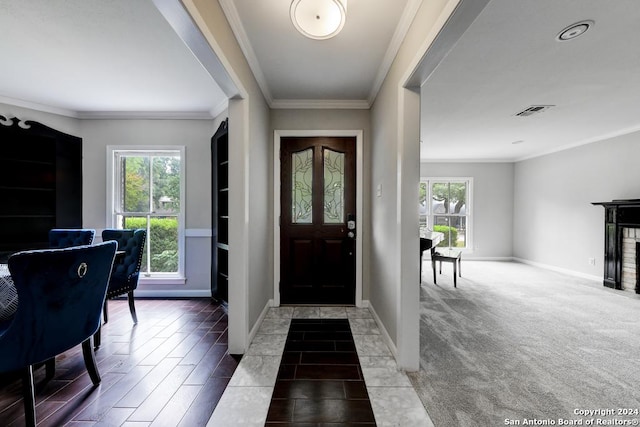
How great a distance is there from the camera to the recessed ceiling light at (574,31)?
1.92 m

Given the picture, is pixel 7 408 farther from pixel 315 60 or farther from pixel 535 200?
pixel 535 200

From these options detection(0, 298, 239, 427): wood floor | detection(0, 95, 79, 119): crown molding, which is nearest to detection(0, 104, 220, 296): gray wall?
detection(0, 95, 79, 119): crown molding

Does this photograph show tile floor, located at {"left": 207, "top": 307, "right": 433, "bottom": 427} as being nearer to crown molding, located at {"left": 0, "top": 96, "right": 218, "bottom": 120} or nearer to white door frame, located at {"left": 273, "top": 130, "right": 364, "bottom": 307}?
white door frame, located at {"left": 273, "top": 130, "right": 364, "bottom": 307}

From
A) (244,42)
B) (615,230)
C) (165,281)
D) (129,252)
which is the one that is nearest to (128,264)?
(129,252)

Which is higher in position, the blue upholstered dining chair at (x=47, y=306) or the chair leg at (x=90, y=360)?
the blue upholstered dining chair at (x=47, y=306)

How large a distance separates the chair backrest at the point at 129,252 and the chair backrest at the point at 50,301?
1.18 meters

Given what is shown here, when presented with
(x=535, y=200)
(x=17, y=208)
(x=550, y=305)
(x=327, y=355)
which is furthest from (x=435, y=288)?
(x=17, y=208)

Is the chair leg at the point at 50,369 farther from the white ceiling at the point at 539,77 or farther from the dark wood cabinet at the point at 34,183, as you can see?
the white ceiling at the point at 539,77

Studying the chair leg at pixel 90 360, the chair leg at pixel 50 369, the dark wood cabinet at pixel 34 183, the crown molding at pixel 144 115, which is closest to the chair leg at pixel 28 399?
the chair leg at pixel 90 360

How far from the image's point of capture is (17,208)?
11.0 ft

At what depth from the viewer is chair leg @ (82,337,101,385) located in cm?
183

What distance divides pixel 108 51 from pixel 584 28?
3775 millimetres

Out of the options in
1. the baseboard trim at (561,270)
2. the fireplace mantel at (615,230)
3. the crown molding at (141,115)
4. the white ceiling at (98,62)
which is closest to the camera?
the white ceiling at (98,62)

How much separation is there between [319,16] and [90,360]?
2.69 metres
